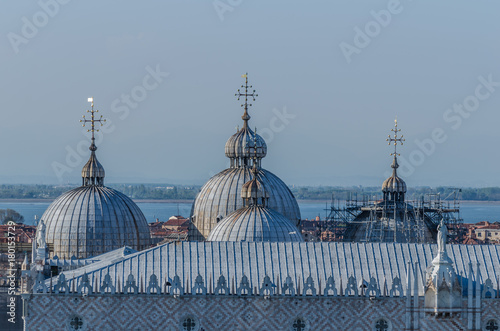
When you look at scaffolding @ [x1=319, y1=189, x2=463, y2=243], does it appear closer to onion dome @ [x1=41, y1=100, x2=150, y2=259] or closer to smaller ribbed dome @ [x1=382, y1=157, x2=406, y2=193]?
smaller ribbed dome @ [x1=382, y1=157, x2=406, y2=193]

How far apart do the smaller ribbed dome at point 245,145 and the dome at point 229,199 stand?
1334mm

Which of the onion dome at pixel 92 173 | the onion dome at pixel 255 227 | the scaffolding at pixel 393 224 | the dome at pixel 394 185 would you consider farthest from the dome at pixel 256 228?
the dome at pixel 394 185

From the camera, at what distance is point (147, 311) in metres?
63.8

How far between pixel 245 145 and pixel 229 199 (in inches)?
199

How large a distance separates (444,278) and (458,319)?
6.91 feet

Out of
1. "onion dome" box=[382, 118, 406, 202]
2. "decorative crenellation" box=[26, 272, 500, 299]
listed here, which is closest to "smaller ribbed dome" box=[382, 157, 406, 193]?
"onion dome" box=[382, 118, 406, 202]

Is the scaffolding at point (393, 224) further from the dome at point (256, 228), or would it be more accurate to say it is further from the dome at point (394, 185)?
the dome at point (256, 228)

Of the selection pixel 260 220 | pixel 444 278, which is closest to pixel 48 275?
pixel 260 220

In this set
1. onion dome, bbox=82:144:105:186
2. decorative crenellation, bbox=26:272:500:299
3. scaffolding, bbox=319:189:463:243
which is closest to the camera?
decorative crenellation, bbox=26:272:500:299

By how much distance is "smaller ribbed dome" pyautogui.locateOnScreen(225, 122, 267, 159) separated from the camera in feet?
320

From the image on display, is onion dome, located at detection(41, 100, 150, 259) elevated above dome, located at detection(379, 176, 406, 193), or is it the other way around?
dome, located at detection(379, 176, 406, 193)

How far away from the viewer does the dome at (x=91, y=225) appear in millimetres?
93312

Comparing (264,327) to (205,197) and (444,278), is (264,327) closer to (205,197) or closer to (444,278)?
(444,278)

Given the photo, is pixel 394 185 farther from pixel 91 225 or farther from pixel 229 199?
pixel 91 225
